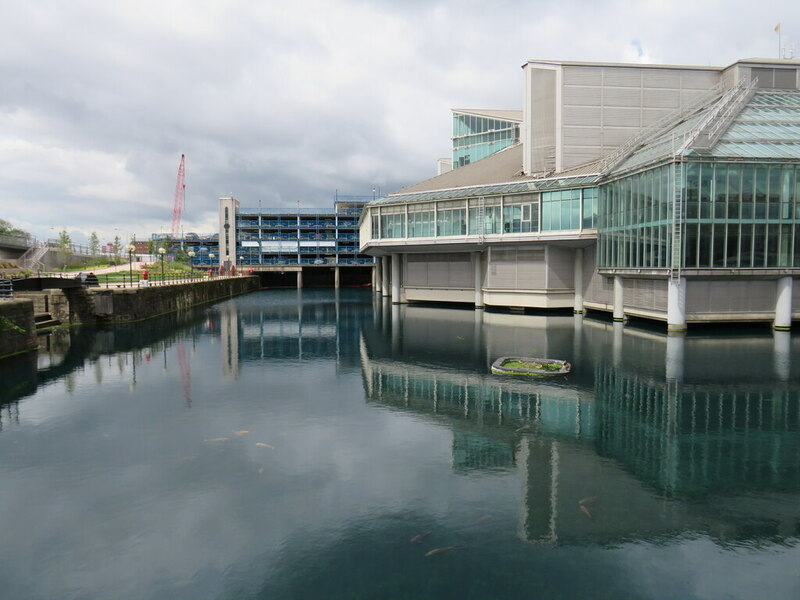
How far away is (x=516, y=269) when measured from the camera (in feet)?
206

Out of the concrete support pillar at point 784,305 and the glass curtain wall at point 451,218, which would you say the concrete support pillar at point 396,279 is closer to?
the glass curtain wall at point 451,218

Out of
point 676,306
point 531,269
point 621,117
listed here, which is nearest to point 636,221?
point 676,306

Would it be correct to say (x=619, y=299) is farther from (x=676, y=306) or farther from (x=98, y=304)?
(x=98, y=304)

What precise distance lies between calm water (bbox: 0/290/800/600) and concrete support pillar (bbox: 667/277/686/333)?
11.7 meters

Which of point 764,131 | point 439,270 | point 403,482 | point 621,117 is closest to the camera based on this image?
point 403,482

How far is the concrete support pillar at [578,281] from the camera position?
61375mm

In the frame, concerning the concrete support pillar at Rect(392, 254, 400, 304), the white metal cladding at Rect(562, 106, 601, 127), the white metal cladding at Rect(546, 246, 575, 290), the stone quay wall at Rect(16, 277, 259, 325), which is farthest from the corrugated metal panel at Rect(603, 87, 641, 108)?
the stone quay wall at Rect(16, 277, 259, 325)

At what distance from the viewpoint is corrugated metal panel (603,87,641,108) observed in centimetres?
6400

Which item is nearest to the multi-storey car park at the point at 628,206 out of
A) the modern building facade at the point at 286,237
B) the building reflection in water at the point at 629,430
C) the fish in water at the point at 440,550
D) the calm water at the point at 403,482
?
the building reflection in water at the point at 629,430

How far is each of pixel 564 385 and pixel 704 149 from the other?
2966 cm

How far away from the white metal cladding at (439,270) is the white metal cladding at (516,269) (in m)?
6.16

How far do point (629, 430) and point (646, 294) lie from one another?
32.2 meters

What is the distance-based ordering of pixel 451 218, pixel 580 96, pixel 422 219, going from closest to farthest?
pixel 580 96 < pixel 451 218 < pixel 422 219

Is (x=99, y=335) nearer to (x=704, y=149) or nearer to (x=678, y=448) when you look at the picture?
(x=678, y=448)
